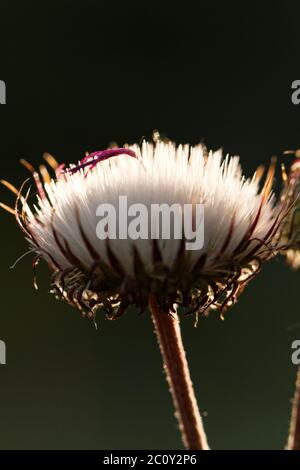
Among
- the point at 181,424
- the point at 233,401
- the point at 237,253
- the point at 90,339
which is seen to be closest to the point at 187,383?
the point at 181,424

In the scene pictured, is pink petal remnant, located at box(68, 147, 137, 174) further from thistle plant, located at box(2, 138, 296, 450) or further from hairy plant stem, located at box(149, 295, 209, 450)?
hairy plant stem, located at box(149, 295, 209, 450)

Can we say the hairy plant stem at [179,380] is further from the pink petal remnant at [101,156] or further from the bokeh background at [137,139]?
the bokeh background at [137,139]

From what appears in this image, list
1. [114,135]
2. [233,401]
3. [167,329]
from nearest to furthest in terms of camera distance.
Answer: [167,329] < [233,401] < [114,135]

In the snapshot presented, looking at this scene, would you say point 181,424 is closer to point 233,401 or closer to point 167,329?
point 167,329

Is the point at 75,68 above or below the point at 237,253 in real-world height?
above

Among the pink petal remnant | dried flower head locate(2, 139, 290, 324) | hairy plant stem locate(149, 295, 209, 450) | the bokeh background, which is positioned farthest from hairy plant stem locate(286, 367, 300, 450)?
the bokeh background
